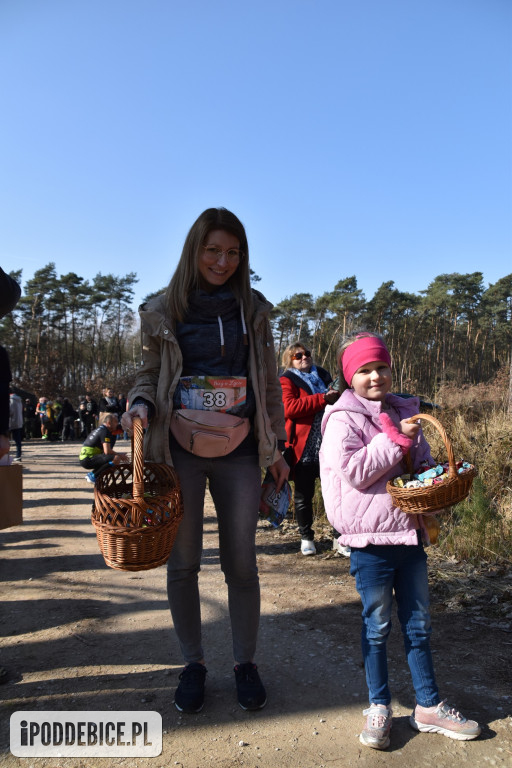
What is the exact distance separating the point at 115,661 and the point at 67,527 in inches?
149

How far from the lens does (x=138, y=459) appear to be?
219 centimetres

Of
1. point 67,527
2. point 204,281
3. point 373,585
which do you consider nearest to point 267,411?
point 204,281

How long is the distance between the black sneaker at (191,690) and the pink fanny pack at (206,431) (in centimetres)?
99

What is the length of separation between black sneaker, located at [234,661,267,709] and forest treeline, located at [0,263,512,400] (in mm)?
35295

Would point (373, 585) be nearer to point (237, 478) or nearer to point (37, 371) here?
point (237, 478)

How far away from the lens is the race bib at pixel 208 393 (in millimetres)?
2490

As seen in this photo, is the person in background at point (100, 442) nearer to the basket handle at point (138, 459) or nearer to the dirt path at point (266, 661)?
the dirt path at point (266, 661)

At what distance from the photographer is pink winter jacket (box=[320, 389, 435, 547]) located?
2.21 m

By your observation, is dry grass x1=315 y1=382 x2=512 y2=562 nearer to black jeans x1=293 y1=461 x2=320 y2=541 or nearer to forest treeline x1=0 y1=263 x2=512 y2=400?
black jeans x1=293 y1=461 x2=320 y2=541

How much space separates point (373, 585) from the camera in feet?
7.42

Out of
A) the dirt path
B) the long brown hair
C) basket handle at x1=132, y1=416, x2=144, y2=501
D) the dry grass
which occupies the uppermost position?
the long brown hair

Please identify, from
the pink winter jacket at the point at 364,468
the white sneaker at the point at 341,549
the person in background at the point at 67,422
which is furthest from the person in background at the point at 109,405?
the pink winter jacket at the point at 364,468

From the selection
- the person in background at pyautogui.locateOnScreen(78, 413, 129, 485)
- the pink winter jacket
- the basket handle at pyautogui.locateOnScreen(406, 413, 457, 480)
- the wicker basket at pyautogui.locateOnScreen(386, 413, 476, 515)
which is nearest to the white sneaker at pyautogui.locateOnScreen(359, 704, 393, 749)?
the pink winter jacket

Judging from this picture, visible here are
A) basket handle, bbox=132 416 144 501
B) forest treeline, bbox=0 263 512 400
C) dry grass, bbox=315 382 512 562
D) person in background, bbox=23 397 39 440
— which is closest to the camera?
basket handle, bbox=132 416 144 501
